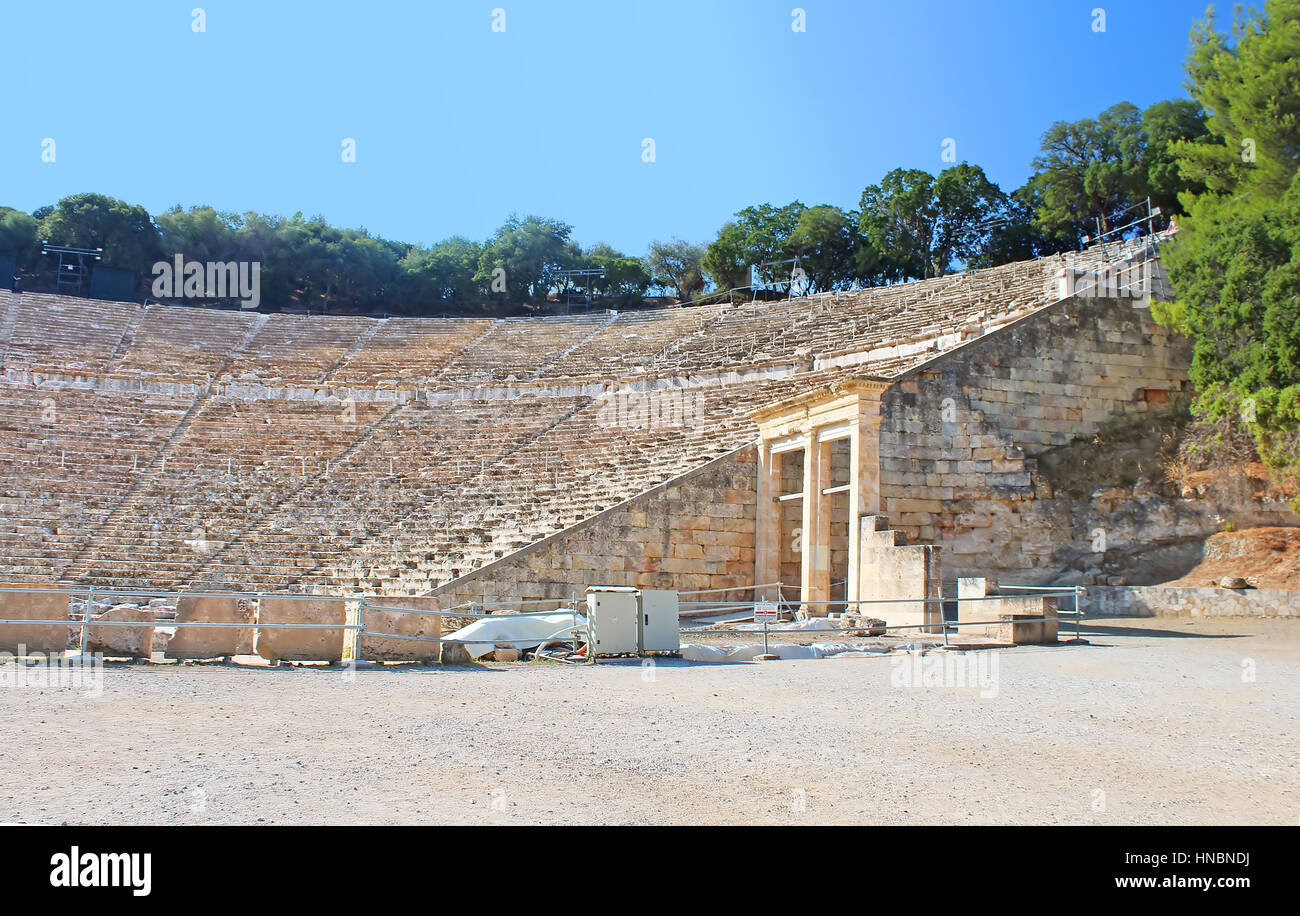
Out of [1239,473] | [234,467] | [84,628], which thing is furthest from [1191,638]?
[234,467]

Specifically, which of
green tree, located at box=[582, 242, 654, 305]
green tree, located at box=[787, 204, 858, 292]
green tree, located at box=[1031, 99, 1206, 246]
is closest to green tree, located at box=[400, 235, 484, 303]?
green tree, located at box=[582, 242, 654, 305]

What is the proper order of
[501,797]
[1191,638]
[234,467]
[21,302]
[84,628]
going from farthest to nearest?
[21,302], [234,467], [1191,638], [84,628], [501,797]

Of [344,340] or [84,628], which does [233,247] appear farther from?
[84,628]

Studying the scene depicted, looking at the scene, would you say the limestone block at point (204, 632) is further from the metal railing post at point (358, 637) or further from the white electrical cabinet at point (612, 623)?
the white electrical cabinet at point (612, 623)

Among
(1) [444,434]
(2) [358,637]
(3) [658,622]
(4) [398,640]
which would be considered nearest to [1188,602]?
(3) [658,622]

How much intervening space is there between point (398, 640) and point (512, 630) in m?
1.88

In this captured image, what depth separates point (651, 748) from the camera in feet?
19.8

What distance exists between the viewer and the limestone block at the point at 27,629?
1030cm

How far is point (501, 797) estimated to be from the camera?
4.64m

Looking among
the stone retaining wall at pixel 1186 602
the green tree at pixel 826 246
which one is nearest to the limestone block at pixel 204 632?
the stone retaining wall at pixel 1186 602

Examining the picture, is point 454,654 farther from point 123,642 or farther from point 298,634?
point 123,642

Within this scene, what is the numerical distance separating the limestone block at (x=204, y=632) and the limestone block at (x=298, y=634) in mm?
260

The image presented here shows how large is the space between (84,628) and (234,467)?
1417cm

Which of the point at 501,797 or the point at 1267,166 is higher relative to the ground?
the point at 1267,166
